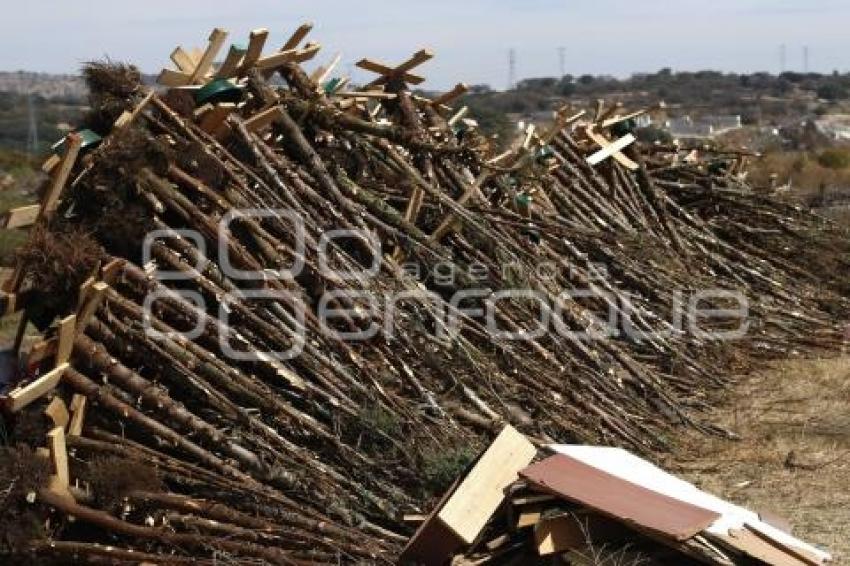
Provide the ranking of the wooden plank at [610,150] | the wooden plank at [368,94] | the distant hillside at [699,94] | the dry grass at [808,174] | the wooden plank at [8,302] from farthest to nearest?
the distant hillside at [699,94] < the dry grass at [808,174] < the wooden plank at [610,150] < the wooden plank at [368,94] < the wooden plank at [8,302]

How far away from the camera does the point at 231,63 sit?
7777 millimetres

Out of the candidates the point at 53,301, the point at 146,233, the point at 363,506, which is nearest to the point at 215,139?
the point at 146,233

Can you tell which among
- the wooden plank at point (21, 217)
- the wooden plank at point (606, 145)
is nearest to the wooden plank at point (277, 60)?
the wooden plank at point (21, 217)

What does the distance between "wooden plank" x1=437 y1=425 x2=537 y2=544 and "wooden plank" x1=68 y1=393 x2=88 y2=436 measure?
1.93 m

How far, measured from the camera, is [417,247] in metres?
7.96

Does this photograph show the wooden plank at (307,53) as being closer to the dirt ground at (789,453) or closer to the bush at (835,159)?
the dirt ground at (789,453)

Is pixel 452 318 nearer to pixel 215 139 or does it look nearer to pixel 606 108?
pixel 215 139

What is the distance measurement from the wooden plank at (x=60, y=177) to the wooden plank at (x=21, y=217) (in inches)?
2.6

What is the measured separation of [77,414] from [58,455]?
13.7 inches

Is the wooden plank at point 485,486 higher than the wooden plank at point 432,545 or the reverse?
higher

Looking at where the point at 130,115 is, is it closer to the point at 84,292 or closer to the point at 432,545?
the point at 84,292

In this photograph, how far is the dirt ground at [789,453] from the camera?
6480mm

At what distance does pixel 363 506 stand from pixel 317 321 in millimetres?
1280

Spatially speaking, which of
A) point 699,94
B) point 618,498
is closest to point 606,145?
point 618,498
